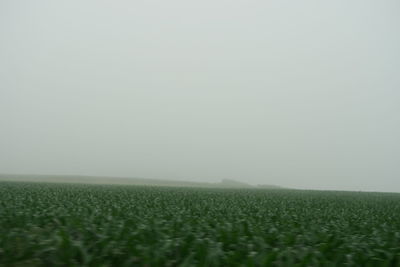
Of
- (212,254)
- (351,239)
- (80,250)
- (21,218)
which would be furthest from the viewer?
(21,218)

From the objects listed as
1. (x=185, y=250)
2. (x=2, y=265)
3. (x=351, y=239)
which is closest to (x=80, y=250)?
(x=2, y=265)

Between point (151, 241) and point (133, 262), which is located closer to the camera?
point (133, 262)

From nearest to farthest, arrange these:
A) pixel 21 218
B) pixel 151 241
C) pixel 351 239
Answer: pixel 151 241 → pixel 351 239 → pixel 21 218

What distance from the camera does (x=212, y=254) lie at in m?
5.32

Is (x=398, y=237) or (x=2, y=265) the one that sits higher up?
(x=398, y=237)

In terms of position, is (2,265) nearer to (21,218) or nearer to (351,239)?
(21,218)

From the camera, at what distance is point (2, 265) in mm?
5723

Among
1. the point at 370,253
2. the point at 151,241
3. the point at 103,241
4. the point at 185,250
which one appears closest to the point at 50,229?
the point at 103,241

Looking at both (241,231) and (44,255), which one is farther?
(241,231)

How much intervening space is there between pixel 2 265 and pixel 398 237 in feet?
26.7

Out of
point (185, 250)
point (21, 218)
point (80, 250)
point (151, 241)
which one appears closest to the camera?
point (80, 250)

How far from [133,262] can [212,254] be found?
135cm

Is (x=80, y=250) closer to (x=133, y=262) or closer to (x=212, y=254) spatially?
(x=133, y=262)

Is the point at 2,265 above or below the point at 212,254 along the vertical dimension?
below
